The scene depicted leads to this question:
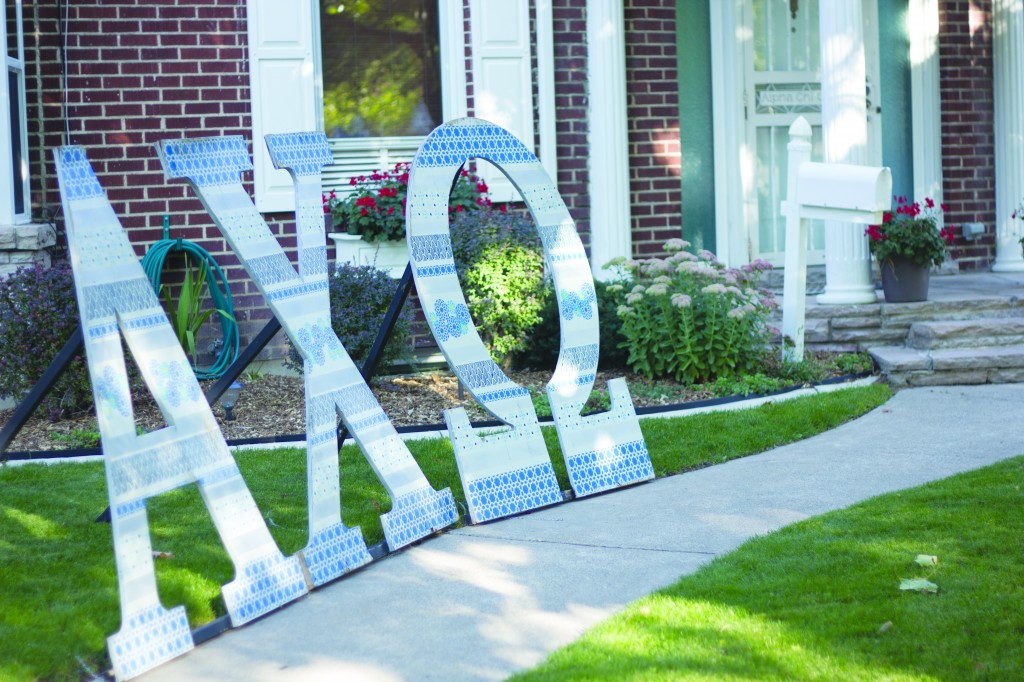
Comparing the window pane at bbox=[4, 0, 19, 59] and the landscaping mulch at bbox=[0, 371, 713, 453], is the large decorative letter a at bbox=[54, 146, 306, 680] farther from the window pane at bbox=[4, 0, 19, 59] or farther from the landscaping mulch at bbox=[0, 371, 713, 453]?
the window pane at bbox=[4, 0, 19, 59]

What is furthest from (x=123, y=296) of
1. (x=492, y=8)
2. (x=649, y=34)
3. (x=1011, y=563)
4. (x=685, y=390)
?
(x=649, y=34)

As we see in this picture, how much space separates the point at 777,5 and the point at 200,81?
4.59 meters

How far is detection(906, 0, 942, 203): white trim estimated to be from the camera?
988cm

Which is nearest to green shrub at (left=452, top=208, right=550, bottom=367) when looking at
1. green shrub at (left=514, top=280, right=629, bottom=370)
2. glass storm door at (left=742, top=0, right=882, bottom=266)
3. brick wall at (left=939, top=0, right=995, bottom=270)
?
green shrub at (left=514, top=280, right=629, bottom=370)

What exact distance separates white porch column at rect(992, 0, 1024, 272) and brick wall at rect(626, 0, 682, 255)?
282 centimetres

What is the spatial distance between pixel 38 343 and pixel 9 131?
1409 millimetres

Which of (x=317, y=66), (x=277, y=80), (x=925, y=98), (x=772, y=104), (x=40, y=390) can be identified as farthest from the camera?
(x=925, y=98)

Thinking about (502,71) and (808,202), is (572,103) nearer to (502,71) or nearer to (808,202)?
(502,71)

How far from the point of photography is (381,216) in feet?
25.8

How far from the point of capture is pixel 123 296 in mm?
3633

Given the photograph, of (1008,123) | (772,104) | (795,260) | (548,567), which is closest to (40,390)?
(548,567)

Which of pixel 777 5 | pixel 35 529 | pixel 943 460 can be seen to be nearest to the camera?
pixel 35 529

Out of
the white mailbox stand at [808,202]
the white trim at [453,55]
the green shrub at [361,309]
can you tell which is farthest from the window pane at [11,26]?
the white mailbox stand at [808,202]

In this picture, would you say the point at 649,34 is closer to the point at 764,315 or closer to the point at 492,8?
the point at 492,8
